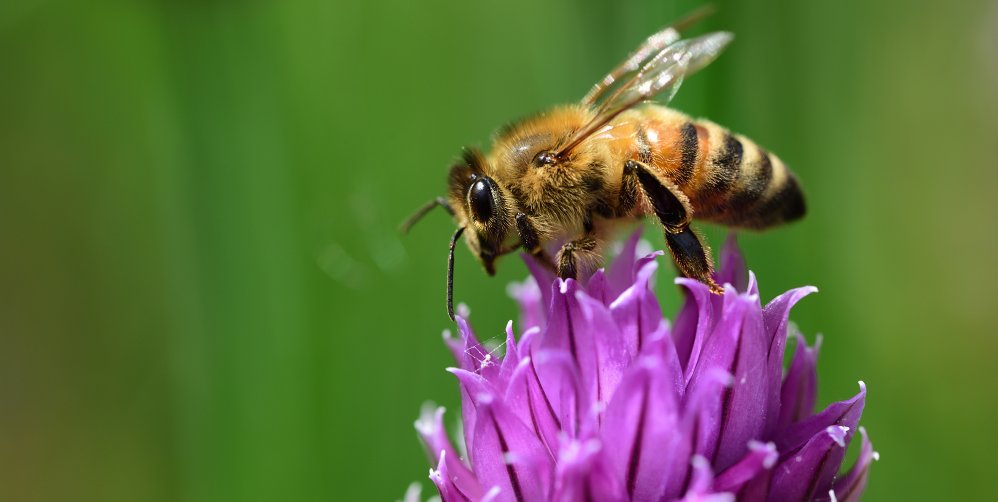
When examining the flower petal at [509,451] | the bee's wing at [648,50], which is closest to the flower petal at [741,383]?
the flower petal at [509,451]

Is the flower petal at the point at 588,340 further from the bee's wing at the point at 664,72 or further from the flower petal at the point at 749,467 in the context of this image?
the bee's wing at the point at 664,72

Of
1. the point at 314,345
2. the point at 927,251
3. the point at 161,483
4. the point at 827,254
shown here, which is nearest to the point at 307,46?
the point at 314,345

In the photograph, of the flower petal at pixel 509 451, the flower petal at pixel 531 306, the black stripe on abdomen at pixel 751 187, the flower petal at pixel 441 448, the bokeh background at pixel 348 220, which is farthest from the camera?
the bokeh background at pixel 348 220

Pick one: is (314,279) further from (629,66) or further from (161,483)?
(629,66)

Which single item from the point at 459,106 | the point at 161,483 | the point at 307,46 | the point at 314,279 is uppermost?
the point at 307,46

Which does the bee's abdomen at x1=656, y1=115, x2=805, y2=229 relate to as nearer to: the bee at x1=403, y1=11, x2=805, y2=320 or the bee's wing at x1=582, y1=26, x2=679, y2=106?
the bee at x1=403, y1=11, x2=805, y2=320

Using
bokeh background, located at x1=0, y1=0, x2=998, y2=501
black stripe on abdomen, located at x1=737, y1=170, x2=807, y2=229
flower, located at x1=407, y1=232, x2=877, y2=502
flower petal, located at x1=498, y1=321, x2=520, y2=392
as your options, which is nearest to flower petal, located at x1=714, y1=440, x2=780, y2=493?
flower, located at x1=407, y1=232, x2=877, y2=502

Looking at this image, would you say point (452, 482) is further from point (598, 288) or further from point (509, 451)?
point (598, 288)
